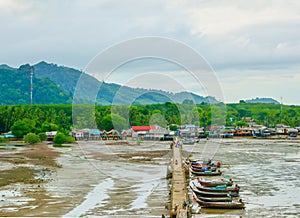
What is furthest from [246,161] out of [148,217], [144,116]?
[144,116]

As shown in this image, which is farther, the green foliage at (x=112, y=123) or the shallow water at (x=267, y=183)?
the green foliage at (x=112, y=123)

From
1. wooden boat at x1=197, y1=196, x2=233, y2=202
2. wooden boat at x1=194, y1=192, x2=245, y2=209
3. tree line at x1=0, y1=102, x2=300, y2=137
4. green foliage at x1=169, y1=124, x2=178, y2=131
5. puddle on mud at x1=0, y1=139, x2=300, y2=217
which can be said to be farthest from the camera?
green foliage at x1=169, y1=124, x2=178, y2=131

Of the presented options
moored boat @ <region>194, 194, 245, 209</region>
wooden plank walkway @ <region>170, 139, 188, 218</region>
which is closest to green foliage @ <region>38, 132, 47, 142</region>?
wooden plank walkway @ <region>170, 139, 188, 218</region>

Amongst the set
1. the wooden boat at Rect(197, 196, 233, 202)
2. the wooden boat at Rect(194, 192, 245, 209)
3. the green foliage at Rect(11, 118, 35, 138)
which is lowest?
the wooden boat at Rect(194, 192, 245, 209)

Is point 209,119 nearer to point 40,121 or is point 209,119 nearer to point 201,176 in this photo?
point 40,121

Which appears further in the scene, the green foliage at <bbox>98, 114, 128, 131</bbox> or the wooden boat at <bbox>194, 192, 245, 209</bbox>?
the green foliage at <bbox>98, 114, 128, 131</bbox>

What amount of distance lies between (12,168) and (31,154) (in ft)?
48.4

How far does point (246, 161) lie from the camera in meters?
55.0

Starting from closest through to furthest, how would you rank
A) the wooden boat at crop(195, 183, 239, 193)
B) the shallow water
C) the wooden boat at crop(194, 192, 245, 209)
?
the shallow water
the wooden boat at crop(194, 192, 245, 209)
the wooden boat at crop(195, 183, 239, 193)

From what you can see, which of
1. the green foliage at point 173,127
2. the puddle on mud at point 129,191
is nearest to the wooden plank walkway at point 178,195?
the puddle on mud at point 129,191

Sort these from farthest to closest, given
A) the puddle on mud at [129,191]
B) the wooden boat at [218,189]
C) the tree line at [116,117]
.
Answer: the tree line at [116,117] → the wooden boat at [218,189] → the puddle on mud at [129,191]

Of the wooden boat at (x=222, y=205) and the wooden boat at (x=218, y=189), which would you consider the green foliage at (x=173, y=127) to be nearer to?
the wooden boat at (x=218, y=189)

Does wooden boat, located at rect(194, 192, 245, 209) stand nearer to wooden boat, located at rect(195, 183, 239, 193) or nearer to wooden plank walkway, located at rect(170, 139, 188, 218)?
wooden plank walkway, located at rect(170, 139, 188, 218)

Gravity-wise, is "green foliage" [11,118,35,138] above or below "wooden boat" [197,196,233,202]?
above
